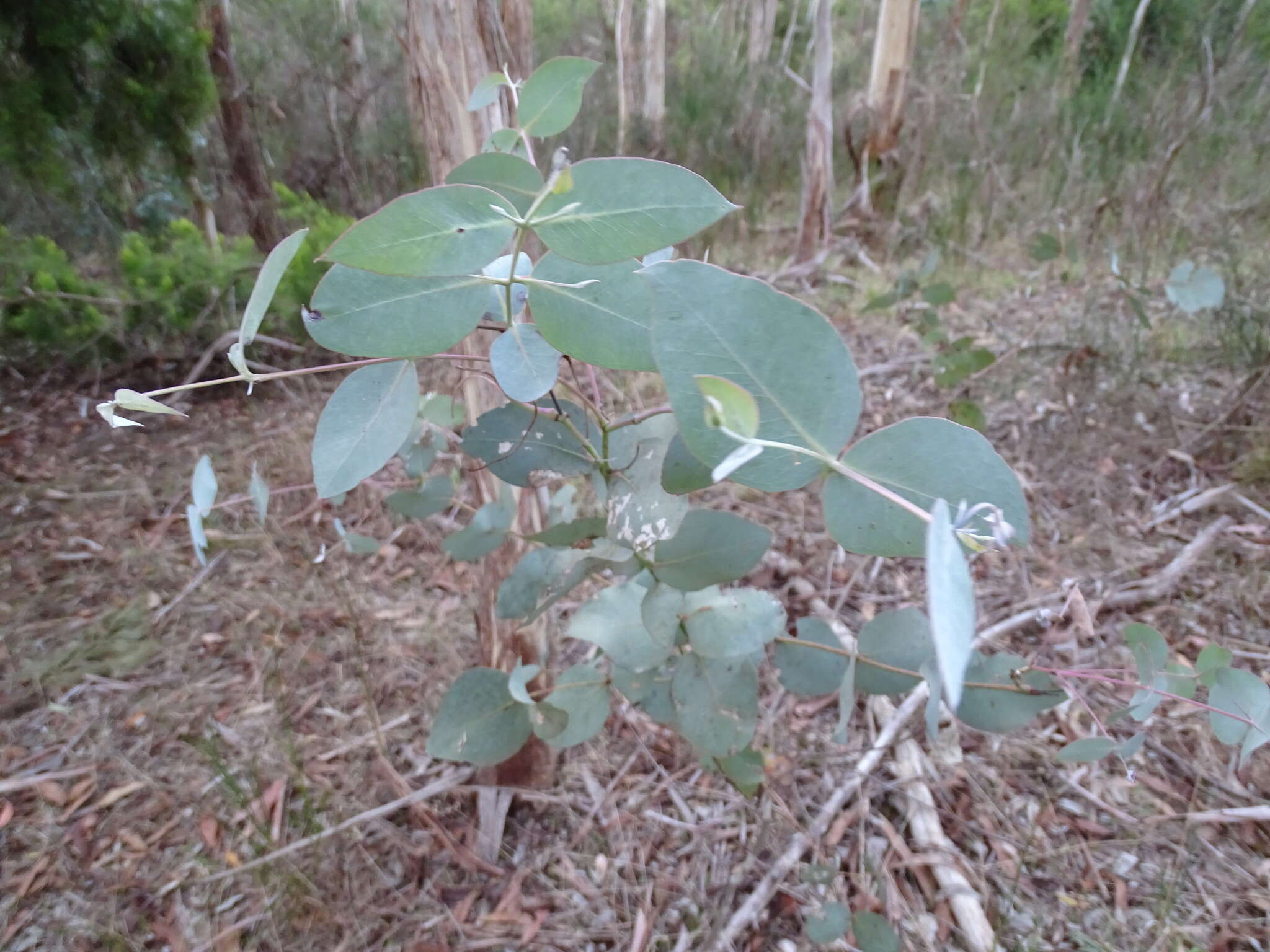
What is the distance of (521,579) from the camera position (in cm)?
66

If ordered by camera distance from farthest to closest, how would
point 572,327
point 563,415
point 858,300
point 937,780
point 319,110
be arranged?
1. point 319,110
2. point 858,300
3. point 937,780
4. point 563,415
5. point 572,327

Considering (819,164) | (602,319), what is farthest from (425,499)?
(819,164)

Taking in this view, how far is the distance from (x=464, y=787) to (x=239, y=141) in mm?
3007

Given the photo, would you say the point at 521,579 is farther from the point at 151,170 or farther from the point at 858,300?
the point at 151,170

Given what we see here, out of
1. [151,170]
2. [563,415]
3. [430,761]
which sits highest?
[563,415]

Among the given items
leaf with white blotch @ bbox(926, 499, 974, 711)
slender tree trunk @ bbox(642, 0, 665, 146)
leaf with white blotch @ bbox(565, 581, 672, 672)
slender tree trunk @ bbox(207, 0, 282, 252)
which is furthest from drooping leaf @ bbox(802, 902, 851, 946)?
slender tree trunk @ bbox(642, 0, 665, 146)

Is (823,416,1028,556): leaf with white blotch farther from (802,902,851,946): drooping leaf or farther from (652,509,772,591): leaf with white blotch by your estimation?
(802,902,851,946): drooping leaf

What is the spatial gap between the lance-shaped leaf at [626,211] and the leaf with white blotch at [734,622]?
327 millimetres

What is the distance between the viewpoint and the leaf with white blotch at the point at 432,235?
292 millimetres

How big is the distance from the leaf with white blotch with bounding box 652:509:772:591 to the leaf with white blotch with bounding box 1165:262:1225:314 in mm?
1407

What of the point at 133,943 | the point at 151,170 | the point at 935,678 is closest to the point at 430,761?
the point at 133,943

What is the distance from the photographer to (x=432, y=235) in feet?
1.02

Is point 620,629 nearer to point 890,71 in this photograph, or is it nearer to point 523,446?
point 523,446

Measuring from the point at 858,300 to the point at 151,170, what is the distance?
9.15 feet
